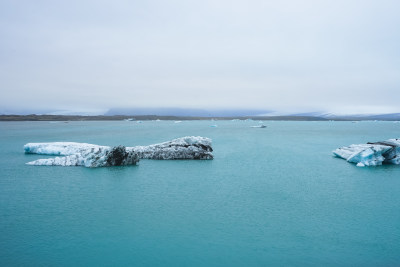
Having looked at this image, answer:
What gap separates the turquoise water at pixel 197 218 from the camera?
5.59m

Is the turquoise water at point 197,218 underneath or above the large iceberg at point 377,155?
underneath

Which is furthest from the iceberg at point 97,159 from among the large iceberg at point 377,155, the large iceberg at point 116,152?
the large iceberg at point 377,155

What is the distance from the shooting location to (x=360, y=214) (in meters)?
7.98

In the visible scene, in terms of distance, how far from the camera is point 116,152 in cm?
1466

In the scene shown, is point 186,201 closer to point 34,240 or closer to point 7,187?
point 34,240

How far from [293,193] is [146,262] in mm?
6297

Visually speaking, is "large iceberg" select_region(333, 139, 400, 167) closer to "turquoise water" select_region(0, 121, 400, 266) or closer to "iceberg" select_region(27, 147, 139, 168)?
"turquoise water" select_region(0, 121, 400, 266)

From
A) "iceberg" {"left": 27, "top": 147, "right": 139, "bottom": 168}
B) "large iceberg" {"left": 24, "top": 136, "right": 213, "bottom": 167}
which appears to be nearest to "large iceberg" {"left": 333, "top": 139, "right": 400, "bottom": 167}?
"large iceberg" {"left": 24, "top": 136, "right": 213, "bottom": 167}

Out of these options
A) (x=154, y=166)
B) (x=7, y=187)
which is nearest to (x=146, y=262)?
(x=7, y=187)

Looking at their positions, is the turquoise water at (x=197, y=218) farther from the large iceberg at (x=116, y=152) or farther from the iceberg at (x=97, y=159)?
the large iceberg at (x=116, y=152)

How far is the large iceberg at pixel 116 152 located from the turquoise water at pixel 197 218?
116 cm

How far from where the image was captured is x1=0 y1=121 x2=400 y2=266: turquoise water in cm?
559

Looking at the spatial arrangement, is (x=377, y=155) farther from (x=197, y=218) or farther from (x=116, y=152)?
(x=116, y=152)

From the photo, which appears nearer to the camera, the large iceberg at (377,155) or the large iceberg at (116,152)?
the large iceberg at (116,152)
